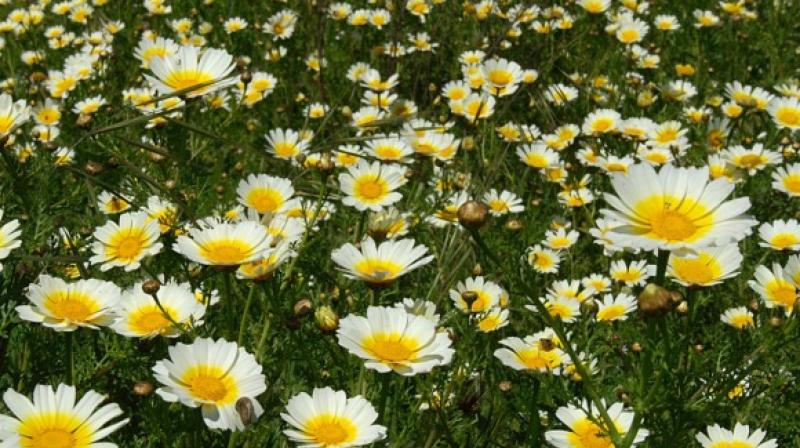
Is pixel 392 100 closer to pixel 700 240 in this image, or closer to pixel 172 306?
pixel 172 306

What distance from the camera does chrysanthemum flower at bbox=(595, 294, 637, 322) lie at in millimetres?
2689

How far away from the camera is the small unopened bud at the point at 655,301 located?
1346mm

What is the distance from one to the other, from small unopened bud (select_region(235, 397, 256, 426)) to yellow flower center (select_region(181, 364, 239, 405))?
0.08 m

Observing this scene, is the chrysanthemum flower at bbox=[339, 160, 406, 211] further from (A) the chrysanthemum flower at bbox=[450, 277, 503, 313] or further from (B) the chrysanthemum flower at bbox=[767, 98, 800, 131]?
(B) the chrysanthemum flower at bbox=[767, 98, 800, 131]

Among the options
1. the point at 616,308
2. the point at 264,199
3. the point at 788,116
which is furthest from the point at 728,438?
the point at 788,116

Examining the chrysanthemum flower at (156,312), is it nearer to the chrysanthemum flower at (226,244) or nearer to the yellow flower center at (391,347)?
the chrysanthemum flower at (226,244)

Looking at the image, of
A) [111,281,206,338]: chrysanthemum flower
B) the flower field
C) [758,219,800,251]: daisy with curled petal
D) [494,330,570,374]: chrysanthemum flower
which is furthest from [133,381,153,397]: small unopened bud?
[758,219,800,251]: daisy with curled petal

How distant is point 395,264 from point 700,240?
0.70m

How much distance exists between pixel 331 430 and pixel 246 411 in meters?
0.19

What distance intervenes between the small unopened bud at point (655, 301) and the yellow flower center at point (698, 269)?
0.78 m

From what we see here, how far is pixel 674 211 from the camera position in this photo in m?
1.56

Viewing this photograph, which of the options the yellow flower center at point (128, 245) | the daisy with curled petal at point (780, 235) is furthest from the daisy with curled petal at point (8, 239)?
the daisy with curled petal at point (780, 235)

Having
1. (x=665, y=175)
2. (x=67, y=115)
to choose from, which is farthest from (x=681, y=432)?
(x=67, y=115)

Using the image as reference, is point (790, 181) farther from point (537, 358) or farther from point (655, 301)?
point (655, 301)
